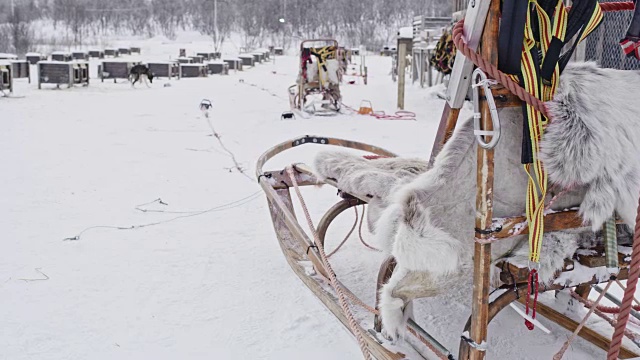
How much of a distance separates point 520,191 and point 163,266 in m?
2.12

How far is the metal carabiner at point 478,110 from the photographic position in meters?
1.60

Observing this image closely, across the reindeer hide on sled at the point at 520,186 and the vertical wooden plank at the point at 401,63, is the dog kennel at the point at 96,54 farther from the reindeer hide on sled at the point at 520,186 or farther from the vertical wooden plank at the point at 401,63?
the reindeer hide on sled at the point at 520,186

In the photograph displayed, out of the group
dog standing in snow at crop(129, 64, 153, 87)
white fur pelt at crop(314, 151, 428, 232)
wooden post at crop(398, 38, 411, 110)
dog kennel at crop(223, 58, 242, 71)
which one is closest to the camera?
white fur pelt at crop(314, 151, 428, 232)

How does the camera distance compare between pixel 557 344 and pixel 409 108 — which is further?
pixel 409 108

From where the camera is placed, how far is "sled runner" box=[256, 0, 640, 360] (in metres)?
1.67

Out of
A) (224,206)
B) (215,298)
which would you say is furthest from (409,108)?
(215,298)

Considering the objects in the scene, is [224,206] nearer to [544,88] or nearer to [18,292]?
[18,292]

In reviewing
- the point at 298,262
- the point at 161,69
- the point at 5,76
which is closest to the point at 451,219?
the point at 298,262

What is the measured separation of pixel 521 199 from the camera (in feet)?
5.99

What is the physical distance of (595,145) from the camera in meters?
1.73

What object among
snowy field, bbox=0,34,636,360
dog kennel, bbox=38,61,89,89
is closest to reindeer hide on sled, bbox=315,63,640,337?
snowy field, bbox=0,34,636,360

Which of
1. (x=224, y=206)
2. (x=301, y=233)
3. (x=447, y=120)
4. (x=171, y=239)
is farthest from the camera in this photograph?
(x=224, y=206)

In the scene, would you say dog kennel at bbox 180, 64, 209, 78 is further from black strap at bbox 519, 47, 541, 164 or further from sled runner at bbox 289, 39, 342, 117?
black strap at bbox 519, 47, 541, 164

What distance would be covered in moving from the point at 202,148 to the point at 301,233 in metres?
4.55
